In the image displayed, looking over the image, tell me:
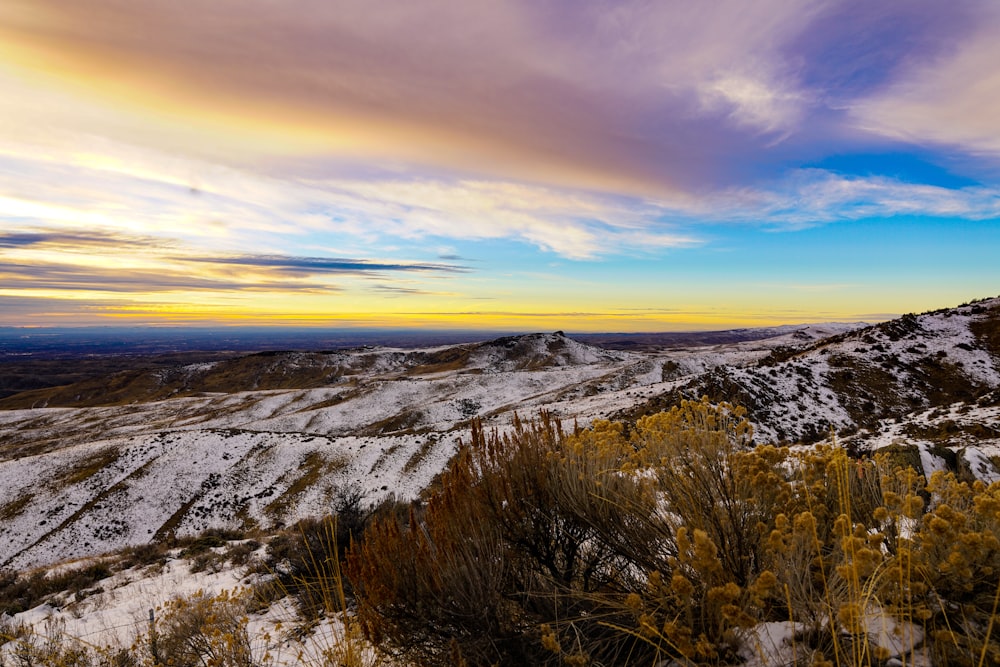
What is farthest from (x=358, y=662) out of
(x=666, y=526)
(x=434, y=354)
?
(x=434, y=354)

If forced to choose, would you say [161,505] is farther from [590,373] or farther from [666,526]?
[590,373]

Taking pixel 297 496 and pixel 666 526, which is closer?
pixel 666 526

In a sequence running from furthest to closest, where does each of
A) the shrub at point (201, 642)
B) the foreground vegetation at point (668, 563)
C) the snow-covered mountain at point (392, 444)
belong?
the snow-covered mountain at point (392, 444) → the shrub at point (201, 642) → the foreground vegetation at point (668, 563)

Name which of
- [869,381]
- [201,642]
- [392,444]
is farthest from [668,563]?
[392,444]

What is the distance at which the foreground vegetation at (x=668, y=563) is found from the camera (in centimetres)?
209

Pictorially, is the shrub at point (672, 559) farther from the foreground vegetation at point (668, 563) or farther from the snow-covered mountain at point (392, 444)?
the snow-covered mountain at point (392, 444)

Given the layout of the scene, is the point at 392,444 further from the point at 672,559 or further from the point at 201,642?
the point at 672,559

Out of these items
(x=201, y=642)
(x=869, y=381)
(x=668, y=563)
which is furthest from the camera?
(x=869, y=381)

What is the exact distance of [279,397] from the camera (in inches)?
2100

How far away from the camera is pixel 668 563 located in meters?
2.81

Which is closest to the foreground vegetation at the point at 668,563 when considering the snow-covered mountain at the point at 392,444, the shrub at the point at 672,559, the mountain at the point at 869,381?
the shrub at the point at 672,559

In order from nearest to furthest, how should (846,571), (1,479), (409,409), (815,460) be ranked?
(846,571)
(815,460)
(1,479)
(409,409)

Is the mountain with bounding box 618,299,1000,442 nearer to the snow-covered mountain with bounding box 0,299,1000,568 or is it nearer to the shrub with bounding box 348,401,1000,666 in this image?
the snow-covered mountain with bounding box 0,299,1000,568

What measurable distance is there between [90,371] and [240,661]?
20405cm
